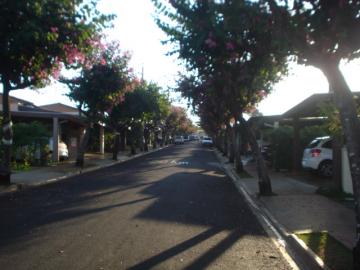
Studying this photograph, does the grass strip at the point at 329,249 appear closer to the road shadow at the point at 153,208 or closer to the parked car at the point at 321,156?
the road shadow at the point at 153,208

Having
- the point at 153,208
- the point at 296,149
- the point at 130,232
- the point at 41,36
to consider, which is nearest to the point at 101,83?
the point at 296,149

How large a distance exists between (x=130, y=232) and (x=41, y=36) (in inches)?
315

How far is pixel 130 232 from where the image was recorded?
391 inches

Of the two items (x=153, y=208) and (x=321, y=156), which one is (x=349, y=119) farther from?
(x=321, y=156)

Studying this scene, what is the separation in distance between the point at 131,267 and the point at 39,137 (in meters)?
22.3

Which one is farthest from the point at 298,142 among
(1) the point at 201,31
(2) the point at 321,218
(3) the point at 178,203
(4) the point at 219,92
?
(1) the point at 201,31

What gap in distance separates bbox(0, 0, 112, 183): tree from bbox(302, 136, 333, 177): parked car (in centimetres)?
999

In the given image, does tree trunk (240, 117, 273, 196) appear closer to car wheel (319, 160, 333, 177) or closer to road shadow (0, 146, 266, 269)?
road shadow (0, 146, 266, 269)

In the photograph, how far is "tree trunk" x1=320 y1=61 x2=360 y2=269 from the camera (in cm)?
733

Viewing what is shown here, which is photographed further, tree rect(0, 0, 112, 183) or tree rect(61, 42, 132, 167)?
tree rect(61, 42, 132, 167)

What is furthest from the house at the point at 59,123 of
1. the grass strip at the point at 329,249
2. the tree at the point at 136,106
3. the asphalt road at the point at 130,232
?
the grass strip at the point at 329,249

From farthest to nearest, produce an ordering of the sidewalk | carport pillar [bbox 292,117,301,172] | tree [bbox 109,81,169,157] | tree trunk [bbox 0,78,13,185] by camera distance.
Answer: tree [bbox 109,81,169,157], carport pillar [bbox 292,117,301,172], tree trunk [bbox 0,78,13,185], the sidewalk

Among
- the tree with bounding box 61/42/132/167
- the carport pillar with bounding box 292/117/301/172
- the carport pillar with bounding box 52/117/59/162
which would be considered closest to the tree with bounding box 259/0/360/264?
the carport pillar with bounding box 292/117/301/172

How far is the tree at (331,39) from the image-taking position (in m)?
7.05
